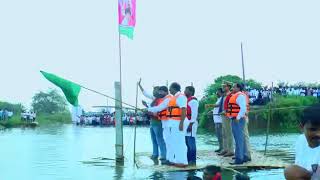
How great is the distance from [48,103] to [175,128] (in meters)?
77.1

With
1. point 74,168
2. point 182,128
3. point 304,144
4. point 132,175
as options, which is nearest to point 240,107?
point 182,128

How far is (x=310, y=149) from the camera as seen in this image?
3916 mm

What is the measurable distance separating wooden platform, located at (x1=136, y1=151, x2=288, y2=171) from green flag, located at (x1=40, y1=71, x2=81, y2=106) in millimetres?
1808

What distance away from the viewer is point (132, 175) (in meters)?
10.1

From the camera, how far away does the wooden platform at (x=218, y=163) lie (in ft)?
33.8

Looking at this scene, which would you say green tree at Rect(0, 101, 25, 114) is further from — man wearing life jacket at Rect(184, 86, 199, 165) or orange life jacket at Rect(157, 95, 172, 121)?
man wearing life jacket at Rect(184, 86, 199, 165)

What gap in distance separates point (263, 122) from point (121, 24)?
18.0 meters

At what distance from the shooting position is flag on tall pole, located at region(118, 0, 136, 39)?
12.5m

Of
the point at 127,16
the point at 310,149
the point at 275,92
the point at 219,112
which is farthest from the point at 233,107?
the point at 275,92

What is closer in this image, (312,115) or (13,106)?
(312,115)

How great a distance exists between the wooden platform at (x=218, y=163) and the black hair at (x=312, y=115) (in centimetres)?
618

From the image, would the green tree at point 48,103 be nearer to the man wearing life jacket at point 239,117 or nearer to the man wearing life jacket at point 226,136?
the man wearing life jacket at point 226,136

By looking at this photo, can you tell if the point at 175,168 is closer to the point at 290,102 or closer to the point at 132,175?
the point at 132,175

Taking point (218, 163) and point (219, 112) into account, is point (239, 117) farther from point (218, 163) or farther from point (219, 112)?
point (219, 112)
